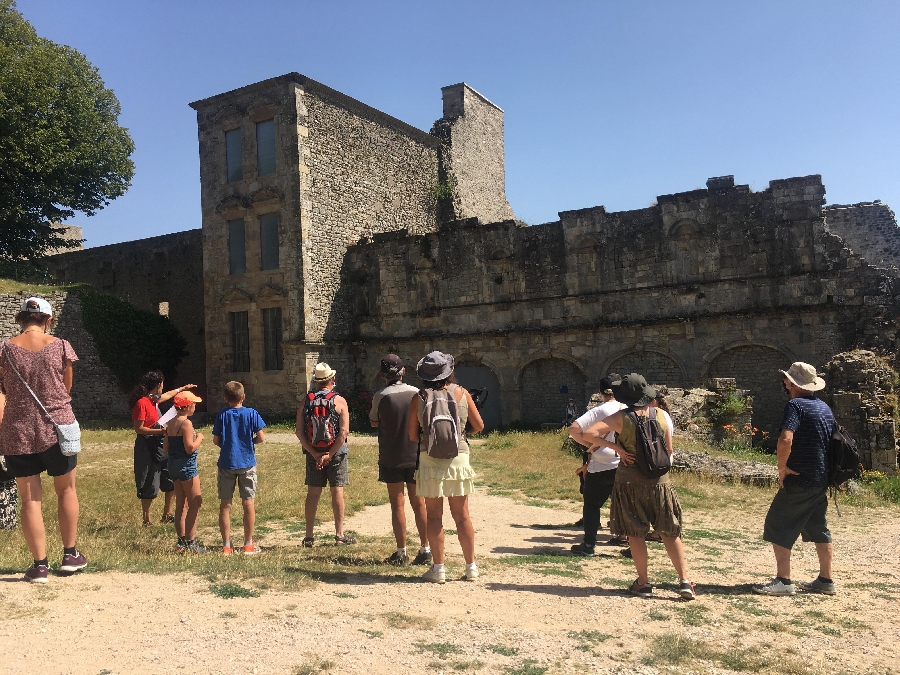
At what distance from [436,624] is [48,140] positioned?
1000 inches

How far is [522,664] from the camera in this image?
382 centimetres

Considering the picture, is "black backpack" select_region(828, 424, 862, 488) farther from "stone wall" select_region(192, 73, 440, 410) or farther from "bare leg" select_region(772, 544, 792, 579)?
"stone wall" select_region(192, 73, 440, 410)

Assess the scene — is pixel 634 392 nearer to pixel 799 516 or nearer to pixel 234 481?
pixel 799 516

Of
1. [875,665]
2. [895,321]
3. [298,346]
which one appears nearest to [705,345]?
[895,321]

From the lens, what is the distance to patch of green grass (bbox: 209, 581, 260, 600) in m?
4.80

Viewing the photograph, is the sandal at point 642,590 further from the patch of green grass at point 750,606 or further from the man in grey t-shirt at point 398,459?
the man in grey t-shirt at point 398,459

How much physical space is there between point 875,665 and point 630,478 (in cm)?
183

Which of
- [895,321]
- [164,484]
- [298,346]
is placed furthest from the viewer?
[298,346]

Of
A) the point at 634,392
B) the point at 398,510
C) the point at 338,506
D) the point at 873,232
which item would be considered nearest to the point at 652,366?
the point at 873,232

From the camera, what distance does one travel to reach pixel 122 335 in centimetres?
2298

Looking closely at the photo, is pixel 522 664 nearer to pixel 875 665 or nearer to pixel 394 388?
pixel 875 665

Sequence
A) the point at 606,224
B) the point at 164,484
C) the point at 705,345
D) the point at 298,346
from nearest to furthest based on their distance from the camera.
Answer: the point at 164,484, the point at 705,345, the point at 606,224, the point at 298,346

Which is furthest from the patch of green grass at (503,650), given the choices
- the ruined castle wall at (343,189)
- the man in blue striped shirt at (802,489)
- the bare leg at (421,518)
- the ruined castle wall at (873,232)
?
the ruined castle wall at (873,232)

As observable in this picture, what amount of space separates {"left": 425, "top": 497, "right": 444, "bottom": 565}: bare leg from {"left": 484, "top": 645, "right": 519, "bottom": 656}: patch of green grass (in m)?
1.33
